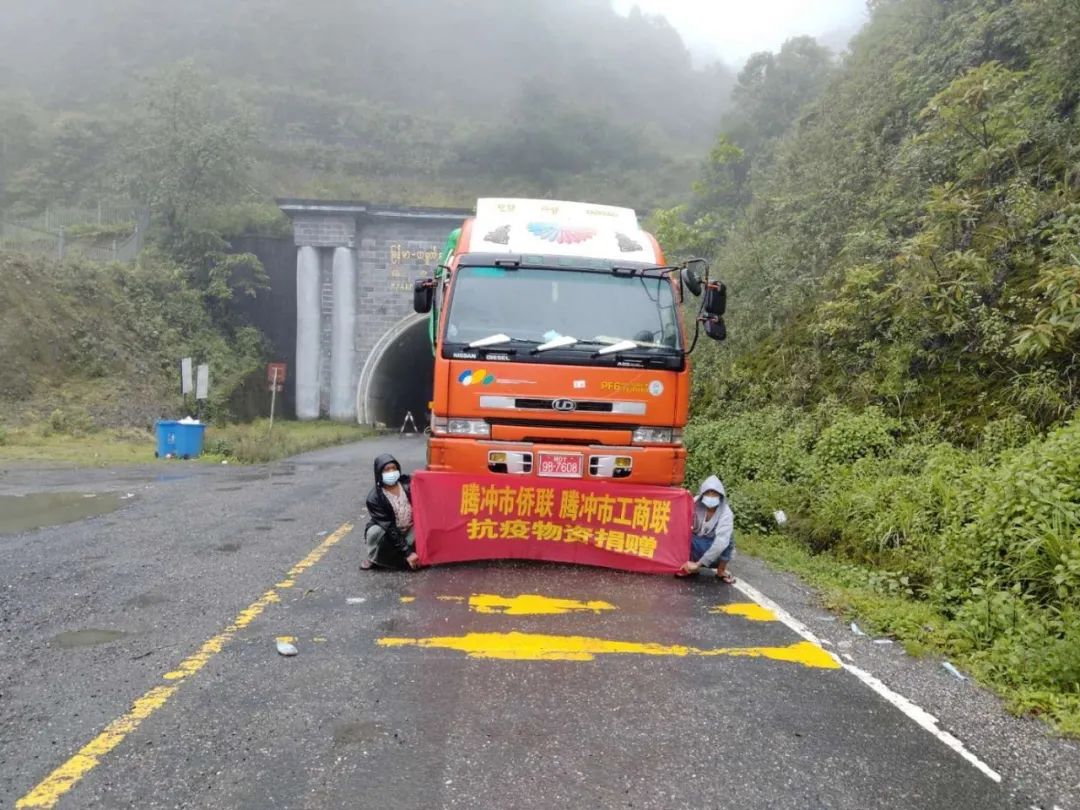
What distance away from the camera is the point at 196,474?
13766 millimetres

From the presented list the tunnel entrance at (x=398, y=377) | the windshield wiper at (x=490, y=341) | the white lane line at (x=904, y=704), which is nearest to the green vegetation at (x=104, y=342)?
the tunnel entrance at (x=398, y=377)

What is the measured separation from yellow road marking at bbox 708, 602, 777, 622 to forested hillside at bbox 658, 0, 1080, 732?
28.7 inches

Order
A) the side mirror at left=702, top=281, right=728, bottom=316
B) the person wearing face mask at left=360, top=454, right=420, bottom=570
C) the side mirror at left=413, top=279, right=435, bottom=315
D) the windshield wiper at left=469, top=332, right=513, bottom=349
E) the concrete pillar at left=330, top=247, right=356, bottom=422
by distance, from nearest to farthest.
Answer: the person wearing face mask at left=360, top=454, right=420, bottom=570, the windshield wiper at left=469, top=332, right=513, bottom=349, the side mirror at left=702, top=281, right=728, bottom=316, the side mirror at left=413, top=279, right=435, bottom=315, the concrete pillar at left=330, top=247, right=356, bottom=422

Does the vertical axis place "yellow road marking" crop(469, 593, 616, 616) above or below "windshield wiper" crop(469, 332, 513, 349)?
below

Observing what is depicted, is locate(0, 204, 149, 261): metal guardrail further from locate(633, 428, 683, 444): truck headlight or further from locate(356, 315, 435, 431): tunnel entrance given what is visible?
locate(633, 428, 683, 444): truck headlight

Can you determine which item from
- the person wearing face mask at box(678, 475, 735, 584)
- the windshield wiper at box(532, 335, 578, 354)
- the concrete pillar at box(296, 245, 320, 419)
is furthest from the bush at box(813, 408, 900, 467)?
the concrete pillar at box(296, 245, 320, 419)

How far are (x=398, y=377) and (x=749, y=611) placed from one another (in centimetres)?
2616

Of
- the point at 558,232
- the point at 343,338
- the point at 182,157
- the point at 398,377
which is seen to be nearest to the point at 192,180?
the point at 182,157

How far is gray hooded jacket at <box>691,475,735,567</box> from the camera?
6555 mm

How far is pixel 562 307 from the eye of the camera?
6.99m

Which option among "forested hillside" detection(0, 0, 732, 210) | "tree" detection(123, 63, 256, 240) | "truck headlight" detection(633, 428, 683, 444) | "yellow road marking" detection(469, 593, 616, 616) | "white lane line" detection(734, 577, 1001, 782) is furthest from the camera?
"forested hillside" detection(0, 0, 732, 210)

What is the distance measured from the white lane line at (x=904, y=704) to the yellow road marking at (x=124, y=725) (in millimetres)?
3584

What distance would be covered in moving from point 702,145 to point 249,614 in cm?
5925

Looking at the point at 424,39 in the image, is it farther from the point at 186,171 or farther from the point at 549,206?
the point at 549,206
